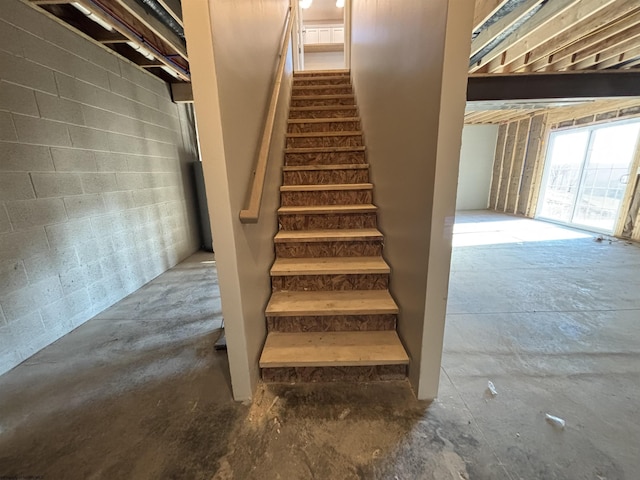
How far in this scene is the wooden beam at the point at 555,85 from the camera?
3.22 m

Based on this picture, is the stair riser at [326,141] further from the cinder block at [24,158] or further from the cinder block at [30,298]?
the cinder block at [30,298]

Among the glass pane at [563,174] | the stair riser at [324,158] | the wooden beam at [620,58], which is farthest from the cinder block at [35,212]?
the glass pane at [563,174]

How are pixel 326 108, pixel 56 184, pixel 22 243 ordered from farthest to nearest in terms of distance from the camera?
pixel 326 108
pixel 56 184
pixel 22 243

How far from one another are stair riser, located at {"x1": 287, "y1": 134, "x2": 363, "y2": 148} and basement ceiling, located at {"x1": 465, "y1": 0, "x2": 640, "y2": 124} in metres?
1.16

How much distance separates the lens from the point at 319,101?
3438mm

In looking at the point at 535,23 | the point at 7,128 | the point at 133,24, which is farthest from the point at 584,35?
the point at 7,128

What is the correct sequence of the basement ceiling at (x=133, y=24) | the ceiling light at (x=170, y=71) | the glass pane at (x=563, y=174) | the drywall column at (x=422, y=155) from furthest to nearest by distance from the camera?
the glass pane at (x=563, y=174), the ceiling light at (x=170, y=71), the basement ceiling at (x=133, y=24), the drywall column at (x=422, y=155)

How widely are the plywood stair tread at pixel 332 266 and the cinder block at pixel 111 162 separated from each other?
1.93m

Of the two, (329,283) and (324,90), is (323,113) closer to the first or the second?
(324,90)

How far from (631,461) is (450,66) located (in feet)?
5.63

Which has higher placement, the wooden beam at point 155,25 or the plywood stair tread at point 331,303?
the wooden beam at point 155,25

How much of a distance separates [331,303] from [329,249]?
0.44m

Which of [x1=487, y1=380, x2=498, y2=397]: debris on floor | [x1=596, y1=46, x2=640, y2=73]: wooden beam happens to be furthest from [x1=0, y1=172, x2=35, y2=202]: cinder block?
[x1=596, y1=46, x2=640, y2=73]: wooden beam

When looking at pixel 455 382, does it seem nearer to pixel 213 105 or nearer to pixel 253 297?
pixel 253 297
